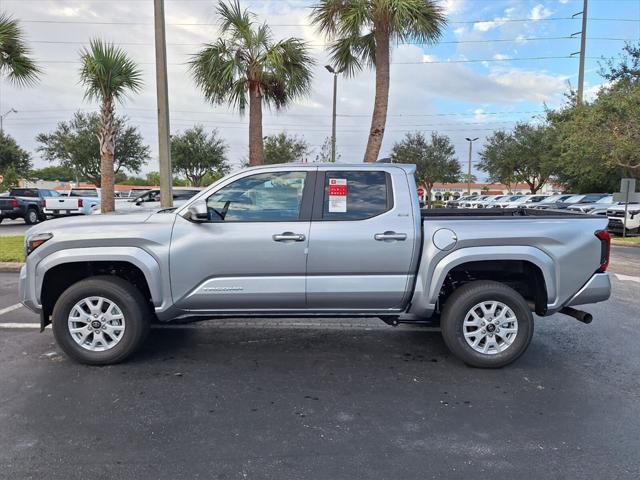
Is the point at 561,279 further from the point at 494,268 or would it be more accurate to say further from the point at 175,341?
the point at 175,341

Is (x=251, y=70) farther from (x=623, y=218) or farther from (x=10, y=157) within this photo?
(x=10, y=157)

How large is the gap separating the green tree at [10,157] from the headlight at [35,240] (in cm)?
4819

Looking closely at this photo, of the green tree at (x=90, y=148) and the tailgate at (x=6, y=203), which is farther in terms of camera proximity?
the green tree at (x=90, y=148)

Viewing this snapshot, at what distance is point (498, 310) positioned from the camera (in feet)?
14.2

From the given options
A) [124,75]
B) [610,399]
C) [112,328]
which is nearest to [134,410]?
[112,328]

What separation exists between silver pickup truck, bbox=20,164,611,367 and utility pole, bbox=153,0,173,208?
196 inches

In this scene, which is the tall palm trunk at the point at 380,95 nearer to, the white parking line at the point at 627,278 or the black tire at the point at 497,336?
the white parking line at the point at 627,278

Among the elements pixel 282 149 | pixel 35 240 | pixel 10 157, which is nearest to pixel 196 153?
pixel 282 149

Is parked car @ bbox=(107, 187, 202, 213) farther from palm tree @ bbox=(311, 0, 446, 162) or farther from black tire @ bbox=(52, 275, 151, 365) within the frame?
black tire @ bbox=(52, 275, 151, 365)

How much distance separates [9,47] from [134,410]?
12885 millimetres

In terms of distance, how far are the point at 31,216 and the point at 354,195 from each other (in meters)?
21.2

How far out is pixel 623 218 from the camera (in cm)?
1812

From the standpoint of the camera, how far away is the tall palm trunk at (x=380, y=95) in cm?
1214

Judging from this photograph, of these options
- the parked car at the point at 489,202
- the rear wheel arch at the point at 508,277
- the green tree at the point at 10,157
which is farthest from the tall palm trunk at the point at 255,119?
the green tree at the point at 10,157
